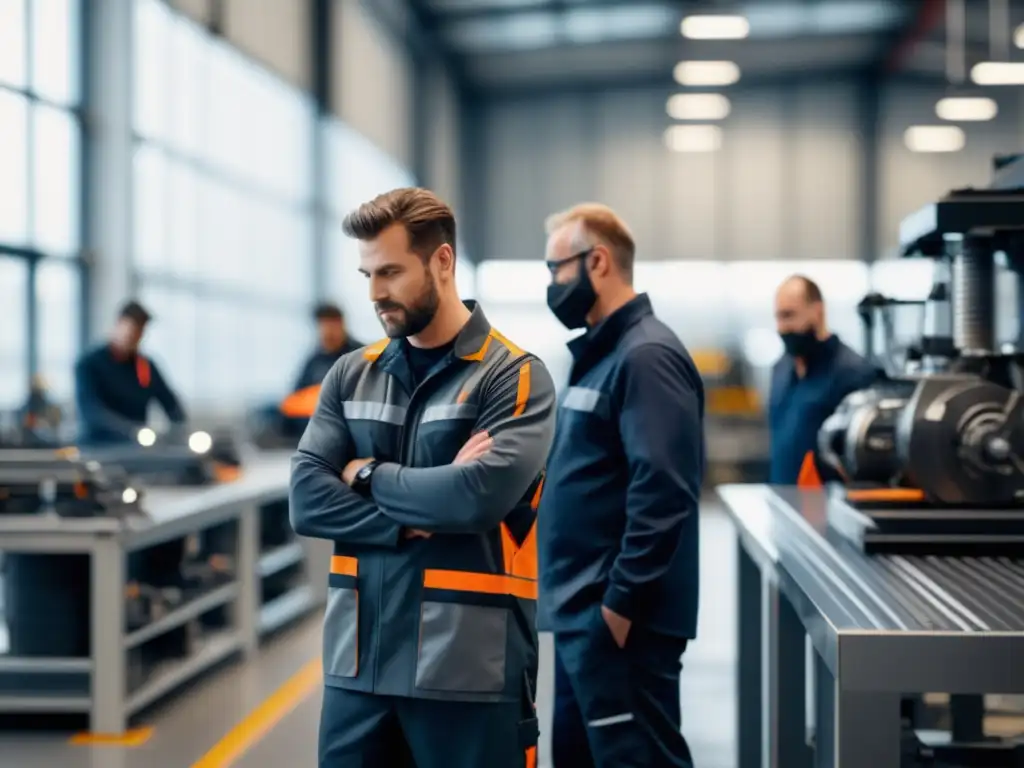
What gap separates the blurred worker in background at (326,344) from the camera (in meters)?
7.04

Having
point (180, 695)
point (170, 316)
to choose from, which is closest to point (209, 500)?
point (180, 695)

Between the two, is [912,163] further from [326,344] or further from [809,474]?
[809,474]

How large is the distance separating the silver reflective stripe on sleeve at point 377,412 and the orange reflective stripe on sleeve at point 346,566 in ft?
0.77

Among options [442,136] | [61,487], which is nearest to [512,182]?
[442,136]

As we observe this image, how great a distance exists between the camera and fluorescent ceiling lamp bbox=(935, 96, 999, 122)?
14000 millimetres

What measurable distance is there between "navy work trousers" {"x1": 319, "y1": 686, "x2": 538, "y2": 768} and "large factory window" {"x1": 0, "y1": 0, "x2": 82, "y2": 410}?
517 centimetres

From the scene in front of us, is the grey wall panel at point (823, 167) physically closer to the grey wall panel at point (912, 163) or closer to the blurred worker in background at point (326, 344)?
the grey wall panel at point (912, 163)

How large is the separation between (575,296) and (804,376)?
194 centimetres

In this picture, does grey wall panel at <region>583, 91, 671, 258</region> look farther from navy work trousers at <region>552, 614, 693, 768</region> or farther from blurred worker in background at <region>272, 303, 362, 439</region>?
navy work trousers at <region>552, 614, 693, 768</region>

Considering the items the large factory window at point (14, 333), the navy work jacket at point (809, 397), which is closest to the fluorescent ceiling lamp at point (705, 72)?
the large factory window at point (14, 333)

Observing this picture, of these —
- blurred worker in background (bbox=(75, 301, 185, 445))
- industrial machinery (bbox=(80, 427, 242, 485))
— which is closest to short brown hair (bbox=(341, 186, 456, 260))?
industrial machinery (bbox=(80, 427, 242, 485))

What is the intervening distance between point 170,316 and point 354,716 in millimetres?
6876

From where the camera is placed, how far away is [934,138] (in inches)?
658

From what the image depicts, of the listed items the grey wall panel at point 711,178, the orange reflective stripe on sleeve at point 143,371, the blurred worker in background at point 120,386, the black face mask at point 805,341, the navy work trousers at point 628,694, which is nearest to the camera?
the navy work trousers at point 628,694
